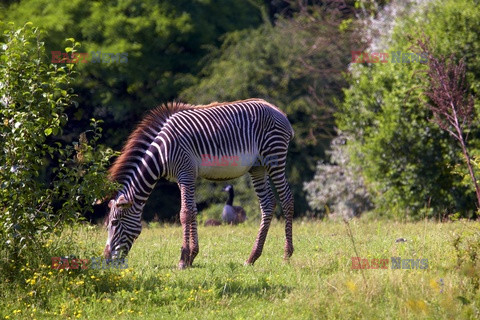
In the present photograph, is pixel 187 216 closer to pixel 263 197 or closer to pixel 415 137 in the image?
pixel 263 197

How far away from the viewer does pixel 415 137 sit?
18.1m

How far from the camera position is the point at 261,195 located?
1170cm

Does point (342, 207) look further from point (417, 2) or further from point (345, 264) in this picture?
point (345, 264)

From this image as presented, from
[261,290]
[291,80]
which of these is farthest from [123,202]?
[291,80]

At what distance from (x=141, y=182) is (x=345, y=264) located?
3185 mm

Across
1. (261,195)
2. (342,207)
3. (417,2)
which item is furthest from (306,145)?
(261,195)

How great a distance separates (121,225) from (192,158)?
1459mm

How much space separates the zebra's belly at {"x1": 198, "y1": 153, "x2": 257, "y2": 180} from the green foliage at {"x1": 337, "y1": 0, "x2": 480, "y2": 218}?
7258 mm

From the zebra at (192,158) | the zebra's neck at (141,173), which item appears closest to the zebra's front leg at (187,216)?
the zebra at (192,158)

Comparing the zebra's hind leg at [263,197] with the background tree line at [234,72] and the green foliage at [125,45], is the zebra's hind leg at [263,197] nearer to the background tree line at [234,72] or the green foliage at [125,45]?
the background tree line at [234,72]

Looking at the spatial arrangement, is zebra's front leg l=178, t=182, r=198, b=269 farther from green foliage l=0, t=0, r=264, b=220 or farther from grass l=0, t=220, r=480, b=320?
green foliage l=0, t=0, r=264, b=220

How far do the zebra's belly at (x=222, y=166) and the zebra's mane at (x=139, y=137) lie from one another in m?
0.88

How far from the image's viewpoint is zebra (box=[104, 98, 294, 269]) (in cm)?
1055

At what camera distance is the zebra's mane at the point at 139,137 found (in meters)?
10.7
